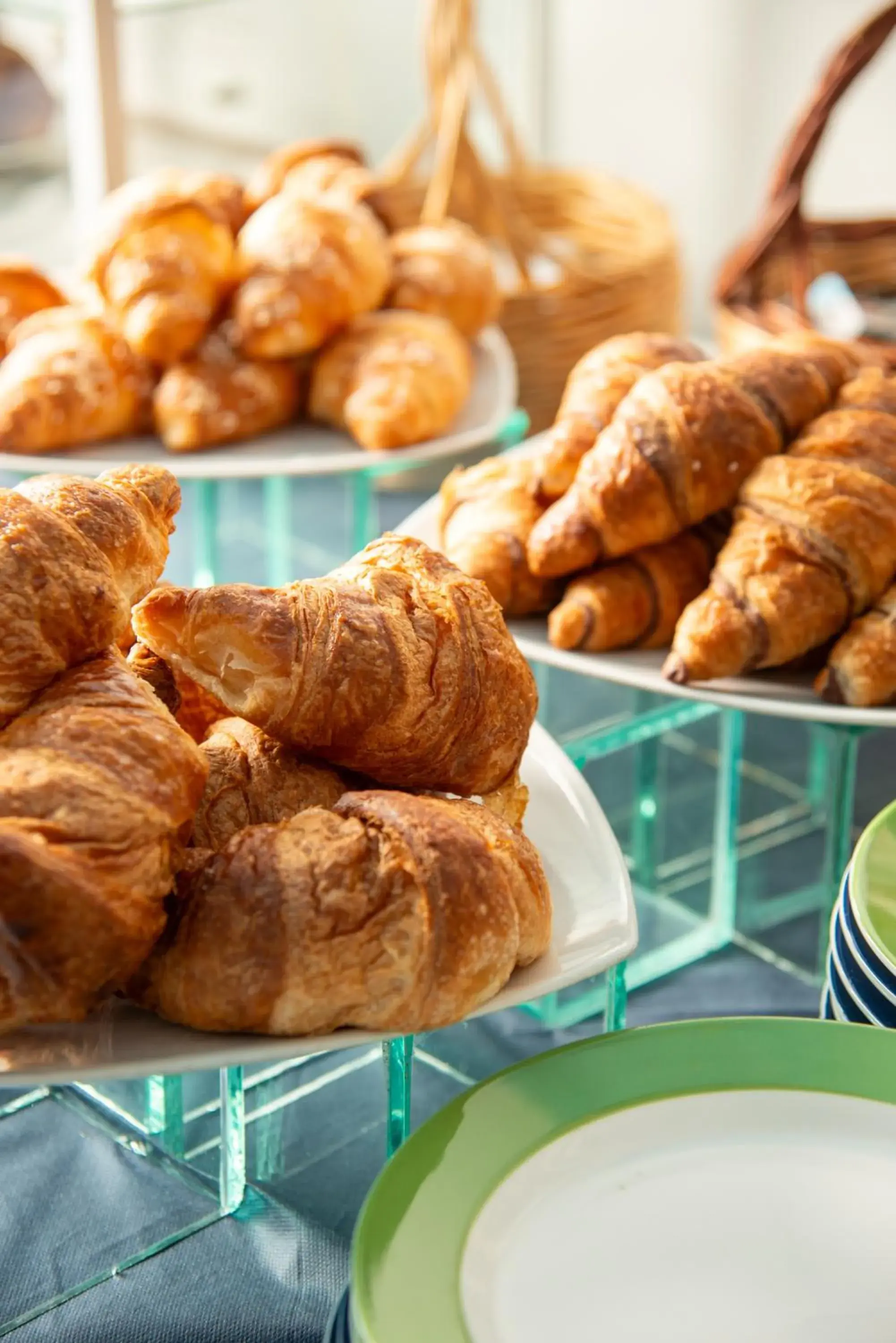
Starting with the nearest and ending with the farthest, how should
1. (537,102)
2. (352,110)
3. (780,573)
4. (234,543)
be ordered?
1. (780,573)
2. (234,543)
3. (352,110)
4. (537,102)

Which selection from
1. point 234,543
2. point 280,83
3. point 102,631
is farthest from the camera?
point 280,83

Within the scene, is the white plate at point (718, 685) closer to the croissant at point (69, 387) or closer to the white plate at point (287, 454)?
the white plate at point (287, 454)

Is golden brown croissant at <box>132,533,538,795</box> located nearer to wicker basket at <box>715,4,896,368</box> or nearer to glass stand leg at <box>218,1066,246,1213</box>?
glass stand leg at <box>218,1066,246,1213</box>

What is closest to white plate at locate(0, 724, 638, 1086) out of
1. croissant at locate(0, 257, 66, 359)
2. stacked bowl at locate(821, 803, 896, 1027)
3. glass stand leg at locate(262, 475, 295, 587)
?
stacked bowl at locate(821, 803, 896, 1027)

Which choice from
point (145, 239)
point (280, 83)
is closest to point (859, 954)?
point (145, 239)

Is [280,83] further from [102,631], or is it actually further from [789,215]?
[102,631]

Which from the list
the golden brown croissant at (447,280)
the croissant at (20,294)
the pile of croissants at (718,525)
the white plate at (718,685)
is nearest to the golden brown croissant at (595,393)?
the pile of croissants at (718,525)
